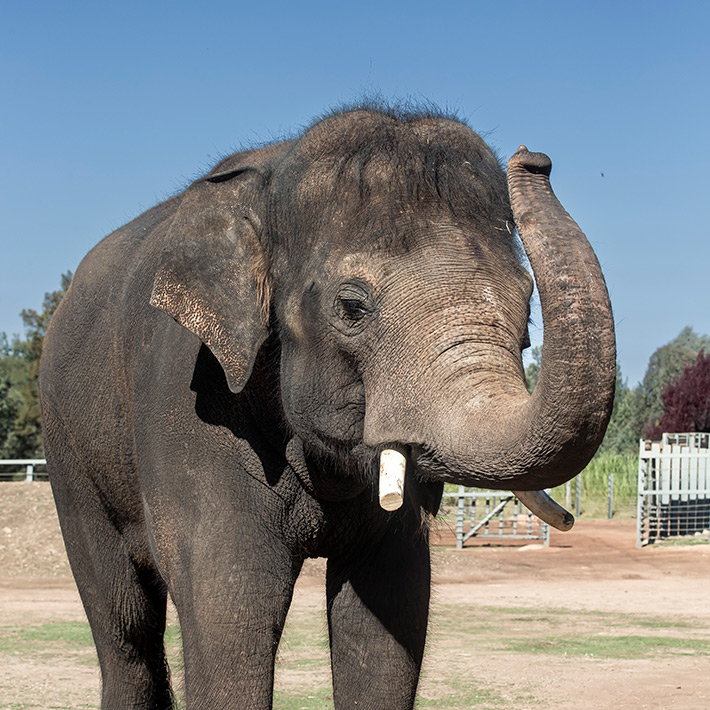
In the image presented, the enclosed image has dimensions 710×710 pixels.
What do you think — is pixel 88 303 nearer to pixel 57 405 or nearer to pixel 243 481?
pixel 57 405

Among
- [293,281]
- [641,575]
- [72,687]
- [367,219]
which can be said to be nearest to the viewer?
[367,219]

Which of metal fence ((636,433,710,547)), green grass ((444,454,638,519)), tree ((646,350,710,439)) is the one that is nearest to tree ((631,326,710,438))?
tree ((646,350,710,439))

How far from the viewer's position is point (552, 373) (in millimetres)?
2699

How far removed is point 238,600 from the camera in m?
3.89

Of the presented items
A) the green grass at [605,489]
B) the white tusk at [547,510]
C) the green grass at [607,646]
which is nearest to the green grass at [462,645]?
the green grass at [607,646]

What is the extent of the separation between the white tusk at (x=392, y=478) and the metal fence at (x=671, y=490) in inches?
790

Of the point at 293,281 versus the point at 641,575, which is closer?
the point at 293,281

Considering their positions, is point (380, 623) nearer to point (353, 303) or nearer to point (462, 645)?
point (353, 303)

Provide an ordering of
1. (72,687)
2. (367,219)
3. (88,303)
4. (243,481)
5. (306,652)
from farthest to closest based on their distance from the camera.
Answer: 1. (306,652)
2. (72,687)
3. (88,303)
4. (243,481)
5. (367,219)

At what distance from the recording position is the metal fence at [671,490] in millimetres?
22969

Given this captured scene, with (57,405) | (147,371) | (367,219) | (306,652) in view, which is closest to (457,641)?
(306,652)

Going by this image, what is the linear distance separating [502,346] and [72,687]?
592cm

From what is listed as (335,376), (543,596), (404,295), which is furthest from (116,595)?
(543,596)

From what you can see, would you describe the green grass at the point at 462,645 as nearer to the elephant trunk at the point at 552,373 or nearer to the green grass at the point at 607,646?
the green grass at the point at 607,646
